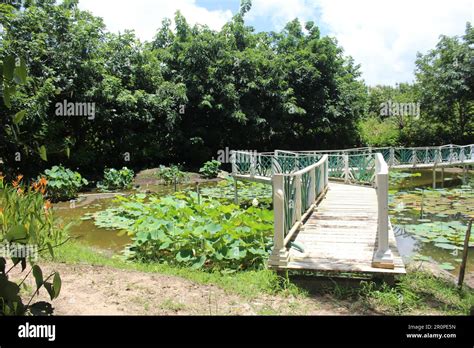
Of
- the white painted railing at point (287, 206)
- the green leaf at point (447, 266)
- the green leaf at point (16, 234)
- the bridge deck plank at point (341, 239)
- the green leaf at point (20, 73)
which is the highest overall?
the green leaf at point (20, 73)

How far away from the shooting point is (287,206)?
5211 mm

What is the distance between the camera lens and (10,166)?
1357cm

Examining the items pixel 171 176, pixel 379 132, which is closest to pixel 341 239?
pixel 171 176

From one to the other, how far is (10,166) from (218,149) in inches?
372

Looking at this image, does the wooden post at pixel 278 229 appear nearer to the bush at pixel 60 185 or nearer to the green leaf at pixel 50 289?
the green leaf at pixel 50 289

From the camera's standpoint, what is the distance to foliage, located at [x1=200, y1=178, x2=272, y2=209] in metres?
11.4

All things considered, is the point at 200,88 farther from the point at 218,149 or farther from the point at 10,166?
the point at 10,166

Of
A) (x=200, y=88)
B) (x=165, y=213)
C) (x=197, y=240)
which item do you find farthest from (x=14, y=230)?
(x=200, y=88)

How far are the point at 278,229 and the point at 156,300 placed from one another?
1.58 metres

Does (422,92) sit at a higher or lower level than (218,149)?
higher

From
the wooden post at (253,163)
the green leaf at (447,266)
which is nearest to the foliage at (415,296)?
the green leaf at (447,266)

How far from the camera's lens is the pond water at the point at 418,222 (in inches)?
267

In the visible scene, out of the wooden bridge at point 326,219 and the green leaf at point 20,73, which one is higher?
the green leaf at point 20,73
